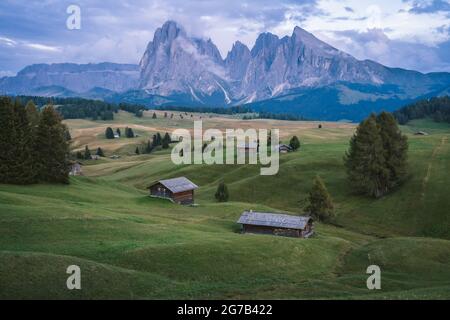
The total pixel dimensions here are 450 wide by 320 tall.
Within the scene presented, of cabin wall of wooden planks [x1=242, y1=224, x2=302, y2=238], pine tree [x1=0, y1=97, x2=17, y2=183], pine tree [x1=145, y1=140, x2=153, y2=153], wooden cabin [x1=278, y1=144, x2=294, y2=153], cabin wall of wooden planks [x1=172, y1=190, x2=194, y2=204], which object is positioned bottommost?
cabin wall of wooden planks [x1=242, y1=224, x2=302, y2=238]

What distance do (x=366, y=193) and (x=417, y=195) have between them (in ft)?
31.1

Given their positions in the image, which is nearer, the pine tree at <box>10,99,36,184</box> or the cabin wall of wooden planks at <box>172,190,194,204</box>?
the pine tree at <box>10,99,36,184</box>

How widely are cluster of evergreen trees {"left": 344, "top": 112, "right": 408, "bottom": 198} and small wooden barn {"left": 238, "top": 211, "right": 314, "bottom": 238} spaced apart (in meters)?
28.7

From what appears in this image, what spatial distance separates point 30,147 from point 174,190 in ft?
79.1

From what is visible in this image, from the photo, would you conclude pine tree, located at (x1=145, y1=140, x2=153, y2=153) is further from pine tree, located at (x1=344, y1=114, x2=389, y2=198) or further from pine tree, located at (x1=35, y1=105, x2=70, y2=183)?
pine tree, located at (x1=344, y1=114, x2=389, y2=198)

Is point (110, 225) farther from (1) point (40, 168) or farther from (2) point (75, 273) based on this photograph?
(1) point (40, 168)

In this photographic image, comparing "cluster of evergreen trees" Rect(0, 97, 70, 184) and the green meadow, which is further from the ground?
"cluster of evergreen trees" Rect(0, 97, 70, 184)

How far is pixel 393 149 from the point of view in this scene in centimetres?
8562

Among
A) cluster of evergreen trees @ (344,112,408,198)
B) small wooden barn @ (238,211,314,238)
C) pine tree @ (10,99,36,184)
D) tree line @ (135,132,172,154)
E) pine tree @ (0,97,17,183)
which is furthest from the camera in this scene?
tree line @ (135,132,172,154)

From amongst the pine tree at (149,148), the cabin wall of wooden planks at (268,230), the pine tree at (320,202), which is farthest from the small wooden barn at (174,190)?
the pine tree at (149,148)

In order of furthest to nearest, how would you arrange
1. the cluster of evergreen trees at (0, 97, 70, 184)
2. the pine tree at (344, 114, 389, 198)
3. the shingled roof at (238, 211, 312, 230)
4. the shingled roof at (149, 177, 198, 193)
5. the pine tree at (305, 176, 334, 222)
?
the pine tree at (344, 114, 389, 198) < the shingled roof at (149, 177, 198, 193) < the pine tree at (305, 176, 334, 222) < the cluster of evergreen trees at (0, 97, 70, 184) < the shingled roof at (238, 211, 312, 230)

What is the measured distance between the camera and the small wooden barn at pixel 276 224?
56.4 m

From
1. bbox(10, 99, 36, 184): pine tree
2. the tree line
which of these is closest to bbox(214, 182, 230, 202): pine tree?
bbox(10, 99, 36, 184): pine tree

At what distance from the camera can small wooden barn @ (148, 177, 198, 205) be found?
75.4 metres
